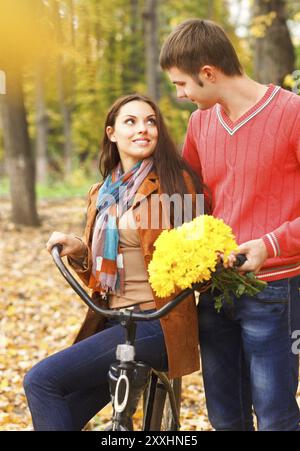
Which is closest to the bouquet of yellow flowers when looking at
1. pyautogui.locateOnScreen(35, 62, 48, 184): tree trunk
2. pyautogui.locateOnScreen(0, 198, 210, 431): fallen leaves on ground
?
pyautogui.locateOnScreen(0, 198, 210, 431): fallen leaves on ground

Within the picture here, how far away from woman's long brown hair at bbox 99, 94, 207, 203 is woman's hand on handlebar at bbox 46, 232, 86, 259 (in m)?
0.43

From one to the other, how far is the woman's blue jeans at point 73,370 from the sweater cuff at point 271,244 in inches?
24.2

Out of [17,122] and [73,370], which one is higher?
[17,122]

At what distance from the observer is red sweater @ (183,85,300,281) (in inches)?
107

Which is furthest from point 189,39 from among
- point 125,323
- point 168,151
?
point 125,323

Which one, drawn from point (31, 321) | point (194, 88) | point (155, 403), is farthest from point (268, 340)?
point (31, 321)

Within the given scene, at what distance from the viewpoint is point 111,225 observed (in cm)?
295

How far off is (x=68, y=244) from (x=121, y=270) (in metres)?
0.26

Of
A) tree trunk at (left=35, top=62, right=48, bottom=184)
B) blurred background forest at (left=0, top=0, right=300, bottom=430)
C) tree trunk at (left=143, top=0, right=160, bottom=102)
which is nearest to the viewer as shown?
blurred background forest at (left=0, top=0, right=300, bottom=430)

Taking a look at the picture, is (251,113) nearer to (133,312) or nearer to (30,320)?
(133,312)

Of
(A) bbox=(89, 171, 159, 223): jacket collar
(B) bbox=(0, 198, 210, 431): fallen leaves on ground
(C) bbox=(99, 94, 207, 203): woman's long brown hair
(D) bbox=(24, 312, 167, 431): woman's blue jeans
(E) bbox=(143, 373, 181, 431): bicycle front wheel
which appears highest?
(C) bbox=(99, 94, 207, 203): woman's long brown hair

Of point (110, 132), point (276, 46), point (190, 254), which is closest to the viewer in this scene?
point (190, 254)

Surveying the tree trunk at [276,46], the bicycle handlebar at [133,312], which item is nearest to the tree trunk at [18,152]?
the tree trunk at [276,46]

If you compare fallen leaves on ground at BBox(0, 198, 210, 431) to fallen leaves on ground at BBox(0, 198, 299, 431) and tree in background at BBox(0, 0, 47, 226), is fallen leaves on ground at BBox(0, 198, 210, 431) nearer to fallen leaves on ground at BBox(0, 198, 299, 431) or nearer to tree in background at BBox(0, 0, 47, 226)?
fallen leaves on ground at BBox(0, 198, 299, 431)
